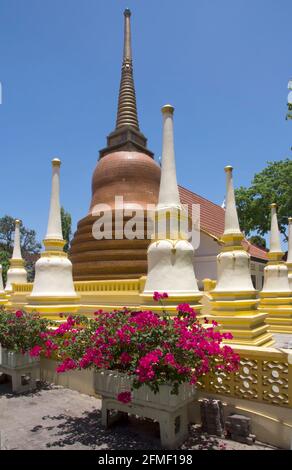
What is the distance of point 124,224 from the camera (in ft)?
54.1

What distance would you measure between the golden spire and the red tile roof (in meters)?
6.12

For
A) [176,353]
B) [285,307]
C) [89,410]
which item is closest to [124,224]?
[285,307]

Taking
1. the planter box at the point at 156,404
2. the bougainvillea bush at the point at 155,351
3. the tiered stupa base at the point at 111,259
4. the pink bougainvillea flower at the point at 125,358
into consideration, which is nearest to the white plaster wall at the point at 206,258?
the tiered stupa base at the point at 111,259

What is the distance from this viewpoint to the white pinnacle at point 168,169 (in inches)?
304

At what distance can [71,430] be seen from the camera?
217 inches

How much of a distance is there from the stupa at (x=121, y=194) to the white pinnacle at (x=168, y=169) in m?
7.58

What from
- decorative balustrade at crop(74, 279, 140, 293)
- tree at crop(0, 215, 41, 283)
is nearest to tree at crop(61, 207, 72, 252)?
tree at crop(0, 215, 41, 283)

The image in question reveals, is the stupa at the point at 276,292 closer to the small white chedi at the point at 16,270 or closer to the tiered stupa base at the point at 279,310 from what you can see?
the tiered stupa base at the point at 279,310

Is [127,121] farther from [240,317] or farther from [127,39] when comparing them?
[240,317]

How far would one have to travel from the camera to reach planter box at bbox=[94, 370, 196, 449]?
4.87 meters

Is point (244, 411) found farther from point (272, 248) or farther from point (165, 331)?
point (272, 248)

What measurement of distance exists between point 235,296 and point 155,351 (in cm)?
508

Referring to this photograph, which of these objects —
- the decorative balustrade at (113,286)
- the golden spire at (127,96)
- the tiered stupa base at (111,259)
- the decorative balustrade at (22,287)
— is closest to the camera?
the decorative balustrade at (113,286)

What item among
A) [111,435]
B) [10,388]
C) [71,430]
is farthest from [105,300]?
[111,435]
